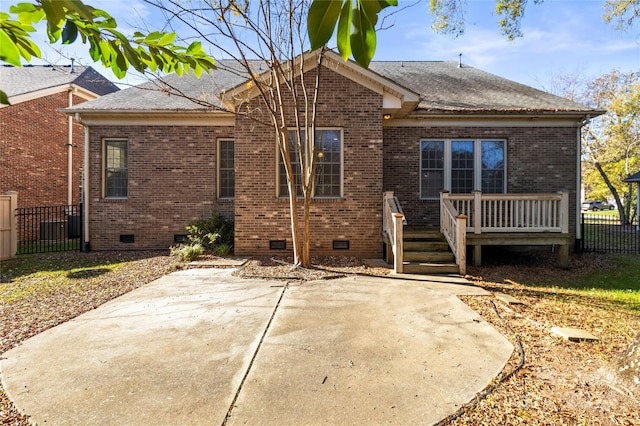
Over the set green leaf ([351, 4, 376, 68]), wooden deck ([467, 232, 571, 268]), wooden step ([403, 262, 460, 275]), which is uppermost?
green leaf ([351, 4, 376, 68])

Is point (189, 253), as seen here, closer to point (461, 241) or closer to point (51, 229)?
point (461, 241)

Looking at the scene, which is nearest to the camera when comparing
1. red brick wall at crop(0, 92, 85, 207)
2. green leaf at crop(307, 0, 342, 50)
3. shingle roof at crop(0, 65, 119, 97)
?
green leaf at crop(307, 0, 342, 50)

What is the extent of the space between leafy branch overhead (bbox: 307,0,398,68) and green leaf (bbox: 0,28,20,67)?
4.03 ft

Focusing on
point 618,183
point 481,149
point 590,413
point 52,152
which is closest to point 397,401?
point 590,413

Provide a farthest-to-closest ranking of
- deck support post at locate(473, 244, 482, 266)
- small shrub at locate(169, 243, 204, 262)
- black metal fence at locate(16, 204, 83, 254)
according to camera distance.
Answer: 1. black metal fence at locate(16, 204, 83, 254)
2. small shrub at locate(169, 243, 204, 262)
3. deck support post at locate(473, 244, 482, 266)

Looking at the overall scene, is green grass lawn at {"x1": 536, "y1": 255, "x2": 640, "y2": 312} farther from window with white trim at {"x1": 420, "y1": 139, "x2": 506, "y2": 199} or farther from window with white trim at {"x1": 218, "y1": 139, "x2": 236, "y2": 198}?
window with white trim at {"x1": 218, "y1": 139, "x2": 236, "y2": 198}

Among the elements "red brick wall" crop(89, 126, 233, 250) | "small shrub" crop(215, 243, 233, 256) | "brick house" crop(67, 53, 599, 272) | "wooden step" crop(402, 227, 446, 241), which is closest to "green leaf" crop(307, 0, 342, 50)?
"wooden step" crop(402, 227, 446, 241)

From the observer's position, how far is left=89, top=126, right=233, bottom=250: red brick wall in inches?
404

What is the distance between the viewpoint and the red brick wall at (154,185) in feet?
33.7

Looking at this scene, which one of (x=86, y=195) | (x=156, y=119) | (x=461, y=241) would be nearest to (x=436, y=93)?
(x=461, y=241)

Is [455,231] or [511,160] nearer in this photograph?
[455,231]

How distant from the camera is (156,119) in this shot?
33.3ft

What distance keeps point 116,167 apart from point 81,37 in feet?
34.4

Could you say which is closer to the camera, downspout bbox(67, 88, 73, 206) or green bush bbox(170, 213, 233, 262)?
green bush bbox(170, 213, 233, 262)
